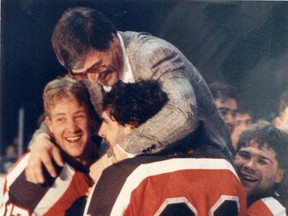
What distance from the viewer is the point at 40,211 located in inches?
89.5

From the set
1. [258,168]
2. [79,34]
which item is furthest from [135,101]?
[258,168]

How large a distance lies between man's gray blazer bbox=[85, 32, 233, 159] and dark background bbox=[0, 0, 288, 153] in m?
0.06

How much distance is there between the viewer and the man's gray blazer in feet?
7.35

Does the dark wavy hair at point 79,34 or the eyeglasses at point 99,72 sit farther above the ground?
the dark wavy hair at point 79,34

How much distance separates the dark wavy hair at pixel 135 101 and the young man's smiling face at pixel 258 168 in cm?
44

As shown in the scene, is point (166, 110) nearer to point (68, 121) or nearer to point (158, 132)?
point (158, 132)

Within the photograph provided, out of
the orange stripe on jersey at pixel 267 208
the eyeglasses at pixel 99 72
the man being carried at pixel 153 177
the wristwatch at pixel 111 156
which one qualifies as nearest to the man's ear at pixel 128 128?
the man being carried at pixel 153 177

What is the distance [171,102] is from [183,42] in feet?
0.95

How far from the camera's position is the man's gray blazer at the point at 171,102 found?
7.35 feet

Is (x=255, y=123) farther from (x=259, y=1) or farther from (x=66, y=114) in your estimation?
(x=66, y=114)

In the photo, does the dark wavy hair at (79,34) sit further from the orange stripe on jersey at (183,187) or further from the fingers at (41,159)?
the orange stripe on jersey at (183,187)

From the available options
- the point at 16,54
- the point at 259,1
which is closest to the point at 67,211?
the point at 16,54

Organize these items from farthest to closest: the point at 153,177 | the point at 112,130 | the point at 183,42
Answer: the point at 183,42 → the point at 112,130 → the point at 153,177

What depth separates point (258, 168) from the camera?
2.40 meters
